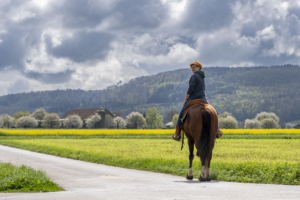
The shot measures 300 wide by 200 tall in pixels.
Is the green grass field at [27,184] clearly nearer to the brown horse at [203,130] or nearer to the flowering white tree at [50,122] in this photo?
the brown horse at [203,130]

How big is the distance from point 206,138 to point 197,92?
1689 mm

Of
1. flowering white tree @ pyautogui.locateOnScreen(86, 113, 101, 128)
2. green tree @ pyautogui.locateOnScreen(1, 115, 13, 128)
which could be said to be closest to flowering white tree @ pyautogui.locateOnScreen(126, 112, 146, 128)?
flowering white tree @ pyautogui.locateOnScreen(86, 113, 101, 128)

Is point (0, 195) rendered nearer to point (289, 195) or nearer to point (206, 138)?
point (206, 138)

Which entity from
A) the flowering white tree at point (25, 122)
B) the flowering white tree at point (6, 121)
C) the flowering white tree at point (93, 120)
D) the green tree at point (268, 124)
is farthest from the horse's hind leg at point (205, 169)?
the flowering white tree at point (6, 121)

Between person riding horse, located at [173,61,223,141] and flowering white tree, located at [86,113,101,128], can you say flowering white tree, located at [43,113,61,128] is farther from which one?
person riding horse, located at [173,61,223,141]

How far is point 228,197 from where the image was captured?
7.83m

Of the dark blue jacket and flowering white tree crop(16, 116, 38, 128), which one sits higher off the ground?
the dark blue jacket

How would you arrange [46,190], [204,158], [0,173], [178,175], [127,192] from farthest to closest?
[178,175]
[0,173]
[204,158]
[46,190]
[127,192]

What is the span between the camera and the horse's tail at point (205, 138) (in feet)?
34.6

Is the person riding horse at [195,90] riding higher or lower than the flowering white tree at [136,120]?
higher

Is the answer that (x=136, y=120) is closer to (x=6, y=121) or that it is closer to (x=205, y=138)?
(x=6, y=121)

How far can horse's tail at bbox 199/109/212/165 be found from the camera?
10547 mm

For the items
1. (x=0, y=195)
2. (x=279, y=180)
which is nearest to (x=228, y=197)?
(x=279, y=180)

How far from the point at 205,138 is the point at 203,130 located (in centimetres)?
25
